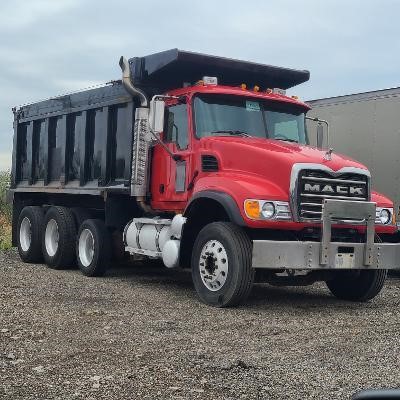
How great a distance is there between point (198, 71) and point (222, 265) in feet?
10.9

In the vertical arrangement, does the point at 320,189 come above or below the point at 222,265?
above

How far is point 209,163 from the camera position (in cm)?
888

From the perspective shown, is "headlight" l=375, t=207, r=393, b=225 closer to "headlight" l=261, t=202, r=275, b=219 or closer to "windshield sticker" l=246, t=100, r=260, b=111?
"headlight" l=261, t=202, r=275, b=219

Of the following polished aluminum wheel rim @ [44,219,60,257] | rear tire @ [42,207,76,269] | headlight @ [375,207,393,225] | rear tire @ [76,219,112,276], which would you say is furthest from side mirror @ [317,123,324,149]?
polished aluminum wheel rim @ [44,219,60,257]

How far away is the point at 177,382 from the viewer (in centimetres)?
481

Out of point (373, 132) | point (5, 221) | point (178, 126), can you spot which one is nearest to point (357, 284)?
point (178, 126)

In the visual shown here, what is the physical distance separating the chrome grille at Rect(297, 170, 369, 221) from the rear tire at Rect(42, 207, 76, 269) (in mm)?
5319

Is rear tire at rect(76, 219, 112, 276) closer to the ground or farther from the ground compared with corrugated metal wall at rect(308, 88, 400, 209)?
closer to the ground

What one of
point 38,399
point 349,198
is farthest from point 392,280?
point 38,399

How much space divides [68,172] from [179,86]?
10.4 ft

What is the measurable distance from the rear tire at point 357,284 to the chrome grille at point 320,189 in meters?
1.20

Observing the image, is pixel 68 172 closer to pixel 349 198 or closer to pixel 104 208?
pixel 104 208

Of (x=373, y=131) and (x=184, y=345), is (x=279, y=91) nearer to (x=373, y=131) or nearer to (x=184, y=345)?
(x=373, y=131)

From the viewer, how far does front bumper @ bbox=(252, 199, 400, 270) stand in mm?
7703
